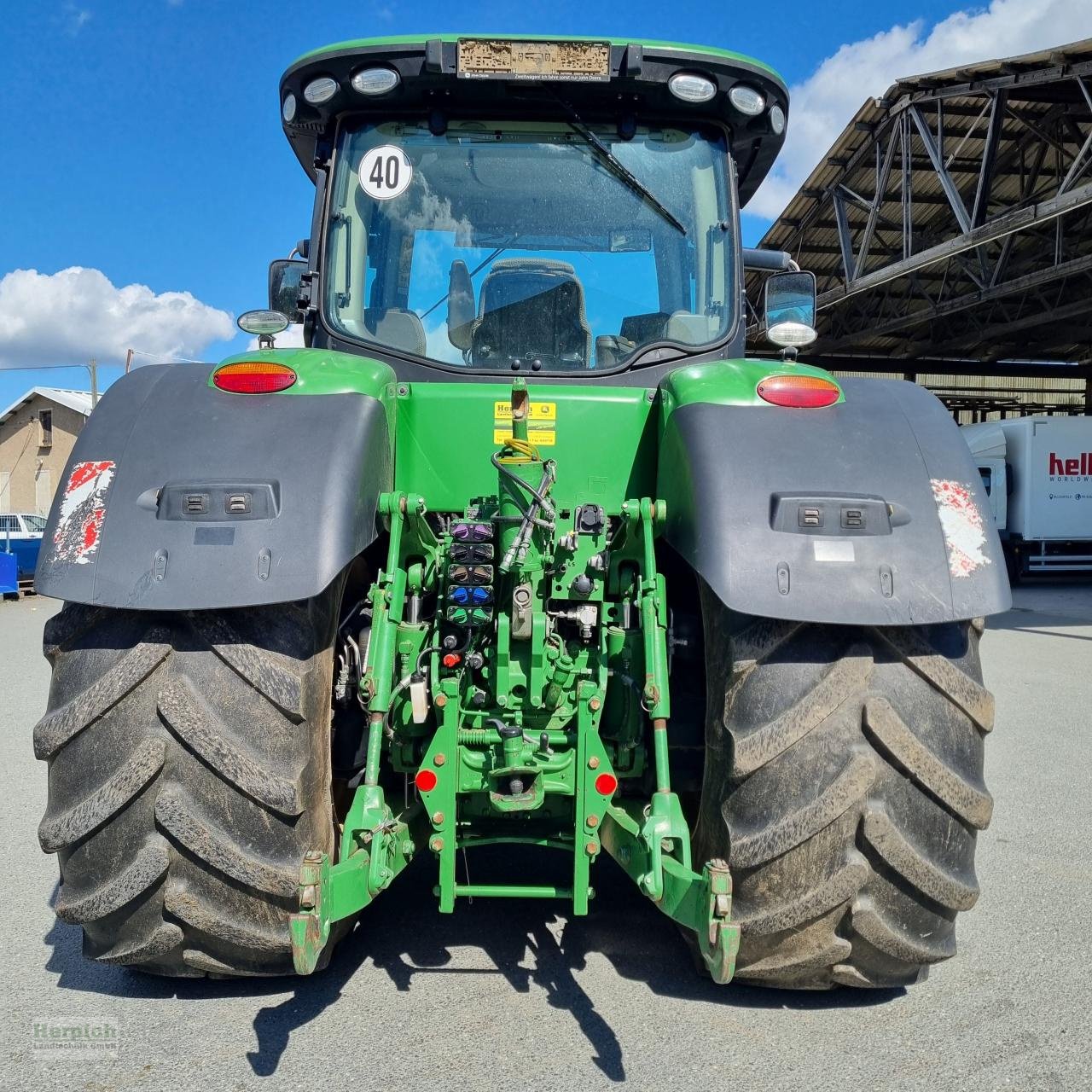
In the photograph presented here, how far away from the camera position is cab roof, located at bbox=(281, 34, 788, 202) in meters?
3.07

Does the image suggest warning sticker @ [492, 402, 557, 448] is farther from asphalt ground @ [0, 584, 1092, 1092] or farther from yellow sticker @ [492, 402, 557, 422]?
asphalt ground @ [0, 584, 1092, 1092]

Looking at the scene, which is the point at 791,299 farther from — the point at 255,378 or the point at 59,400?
the point at 59,400

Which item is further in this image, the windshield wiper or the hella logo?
the hella logo

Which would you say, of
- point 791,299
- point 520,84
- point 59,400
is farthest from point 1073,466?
point 59,400

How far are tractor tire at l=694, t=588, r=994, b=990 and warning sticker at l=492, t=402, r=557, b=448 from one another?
799 mm

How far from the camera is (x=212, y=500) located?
2.28 m

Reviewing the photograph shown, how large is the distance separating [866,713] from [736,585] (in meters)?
0.45

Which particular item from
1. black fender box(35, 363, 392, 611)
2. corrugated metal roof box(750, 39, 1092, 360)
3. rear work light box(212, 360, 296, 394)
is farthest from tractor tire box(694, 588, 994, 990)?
corrugated metal roof box(750, 39, 1092, 360)

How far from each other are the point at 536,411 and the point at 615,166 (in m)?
1.01

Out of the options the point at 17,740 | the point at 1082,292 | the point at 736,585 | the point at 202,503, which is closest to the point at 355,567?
the point at 202,503

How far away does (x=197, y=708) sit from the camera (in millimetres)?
2244

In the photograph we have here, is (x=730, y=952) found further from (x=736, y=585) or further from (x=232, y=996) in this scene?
(x=232, y=996)

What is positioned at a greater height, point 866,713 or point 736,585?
point 736,585

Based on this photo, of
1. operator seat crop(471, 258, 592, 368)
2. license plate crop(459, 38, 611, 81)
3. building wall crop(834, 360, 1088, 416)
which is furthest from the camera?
building wall crop(834, 360, 1088, 416)
